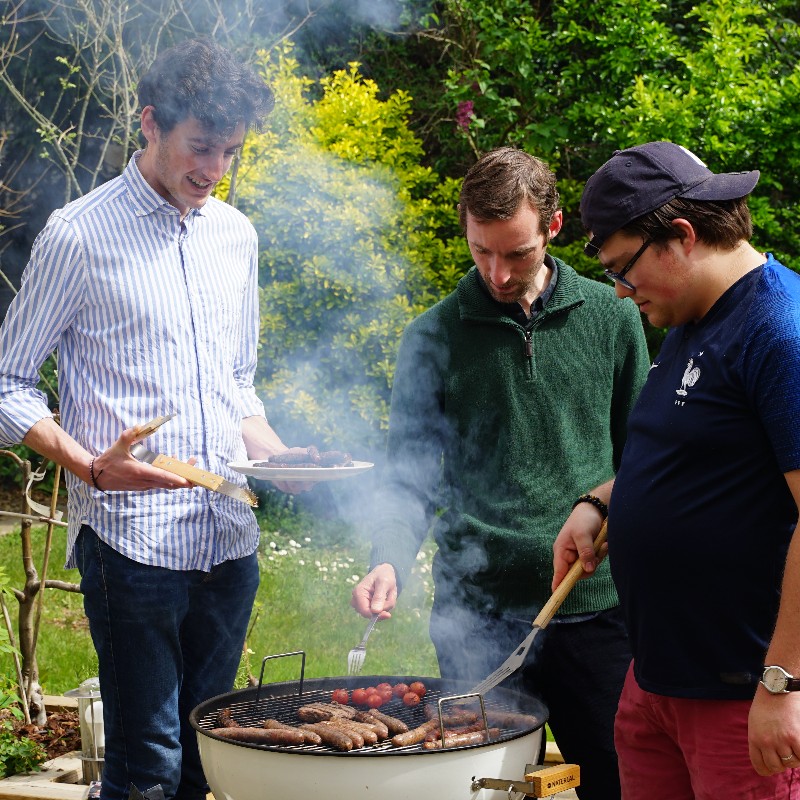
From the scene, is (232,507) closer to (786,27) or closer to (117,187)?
(117,187)

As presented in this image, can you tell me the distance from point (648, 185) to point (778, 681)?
100 centimetres

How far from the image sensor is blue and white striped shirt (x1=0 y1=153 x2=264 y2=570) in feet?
8.70

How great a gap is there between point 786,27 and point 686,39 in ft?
2.04

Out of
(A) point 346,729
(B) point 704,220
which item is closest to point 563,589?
(A) point 346,729

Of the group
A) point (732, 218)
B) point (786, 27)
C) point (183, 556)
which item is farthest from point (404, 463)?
point (786, 27)

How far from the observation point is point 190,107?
105 inches

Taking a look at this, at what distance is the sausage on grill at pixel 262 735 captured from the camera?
2.43 metres

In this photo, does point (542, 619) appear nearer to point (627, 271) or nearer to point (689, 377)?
point (689, 377)

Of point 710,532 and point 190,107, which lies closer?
point 710,532

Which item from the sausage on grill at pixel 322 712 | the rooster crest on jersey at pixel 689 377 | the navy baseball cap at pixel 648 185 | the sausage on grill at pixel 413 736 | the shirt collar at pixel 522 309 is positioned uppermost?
the navy baseball cap at pixel 648 185

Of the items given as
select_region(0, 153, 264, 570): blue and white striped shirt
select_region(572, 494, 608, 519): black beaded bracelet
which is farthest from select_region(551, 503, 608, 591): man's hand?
select_region(0, 153, 264, 570): blue and white striped shirt

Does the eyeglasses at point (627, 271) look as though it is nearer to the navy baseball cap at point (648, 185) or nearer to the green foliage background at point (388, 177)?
the navy baseball cap at point (648, 185)

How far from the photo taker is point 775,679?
186cm

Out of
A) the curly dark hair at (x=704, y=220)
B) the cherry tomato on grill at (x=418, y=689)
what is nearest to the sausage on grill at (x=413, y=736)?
the cherry tomato on grill at (x=418, y=689)
